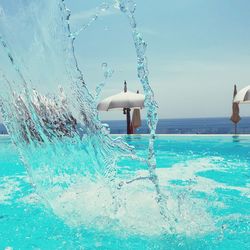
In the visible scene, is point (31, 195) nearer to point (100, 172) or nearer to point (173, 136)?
point (100, 172)

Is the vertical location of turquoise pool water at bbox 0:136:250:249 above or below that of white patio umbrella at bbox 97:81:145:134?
below

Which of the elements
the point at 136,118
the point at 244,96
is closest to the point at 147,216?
the point at 244,96

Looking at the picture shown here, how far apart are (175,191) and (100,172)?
161 cm

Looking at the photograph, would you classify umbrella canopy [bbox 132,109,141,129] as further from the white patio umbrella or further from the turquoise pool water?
the turquoise pool water

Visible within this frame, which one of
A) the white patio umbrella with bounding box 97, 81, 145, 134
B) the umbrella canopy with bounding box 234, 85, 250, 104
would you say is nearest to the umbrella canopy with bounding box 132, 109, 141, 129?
the white patio umbrella with bounding box 97, 81, 145, 134

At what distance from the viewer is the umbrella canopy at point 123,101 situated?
14.7m

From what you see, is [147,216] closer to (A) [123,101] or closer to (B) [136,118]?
(A) [123,101]

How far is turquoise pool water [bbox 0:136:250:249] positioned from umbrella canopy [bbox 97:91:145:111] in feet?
20.8

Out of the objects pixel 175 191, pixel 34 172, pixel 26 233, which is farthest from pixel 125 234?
pixel 175 191

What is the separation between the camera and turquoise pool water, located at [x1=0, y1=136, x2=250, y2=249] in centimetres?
364

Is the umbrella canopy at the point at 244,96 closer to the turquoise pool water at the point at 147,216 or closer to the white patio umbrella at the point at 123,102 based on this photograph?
the white patio umbrella at the point at 123,102

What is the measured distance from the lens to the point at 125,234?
384 centimetres

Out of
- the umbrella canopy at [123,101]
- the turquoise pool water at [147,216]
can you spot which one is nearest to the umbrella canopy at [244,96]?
the umbrella canopy at [123,101]

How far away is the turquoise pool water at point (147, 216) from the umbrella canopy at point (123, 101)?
6330 mm
